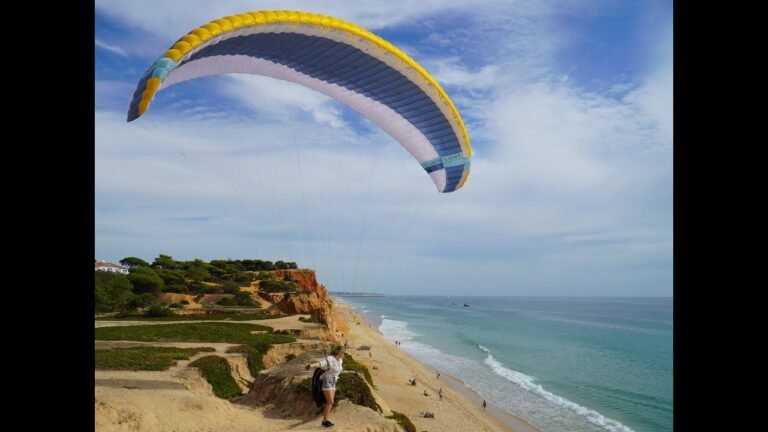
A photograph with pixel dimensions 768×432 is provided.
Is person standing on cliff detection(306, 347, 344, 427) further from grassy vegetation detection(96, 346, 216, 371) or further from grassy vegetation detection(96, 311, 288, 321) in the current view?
grassy vegetation detection(96, 311, 288, 321)

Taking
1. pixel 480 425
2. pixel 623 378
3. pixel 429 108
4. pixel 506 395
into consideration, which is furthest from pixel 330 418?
pixel 623 378

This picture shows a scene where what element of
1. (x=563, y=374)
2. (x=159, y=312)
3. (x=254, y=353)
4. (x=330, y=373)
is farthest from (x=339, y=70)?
(x=563, y=374)

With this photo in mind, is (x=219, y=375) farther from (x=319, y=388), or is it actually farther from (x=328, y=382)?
(x=328, y=382)

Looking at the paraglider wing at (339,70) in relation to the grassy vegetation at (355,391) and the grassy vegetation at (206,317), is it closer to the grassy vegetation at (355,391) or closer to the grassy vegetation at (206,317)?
the grassy vegetation at (355,391)

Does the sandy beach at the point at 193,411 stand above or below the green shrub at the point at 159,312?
above

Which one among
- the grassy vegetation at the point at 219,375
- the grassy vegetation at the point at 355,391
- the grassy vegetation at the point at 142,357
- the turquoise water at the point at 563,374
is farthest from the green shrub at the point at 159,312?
the grassy vegetation at the point at 355,391

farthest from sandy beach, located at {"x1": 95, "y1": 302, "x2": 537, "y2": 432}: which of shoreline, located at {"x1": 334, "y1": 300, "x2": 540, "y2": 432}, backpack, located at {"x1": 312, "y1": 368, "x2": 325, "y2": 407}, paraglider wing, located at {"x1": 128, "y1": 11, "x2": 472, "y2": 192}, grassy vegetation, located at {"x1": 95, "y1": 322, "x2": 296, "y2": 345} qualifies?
paraglider wing, located at {"x1": 128, "y1": 11, "x2": 472, "y2": 192}
